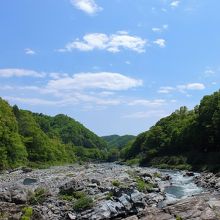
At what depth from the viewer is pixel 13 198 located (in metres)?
45.8

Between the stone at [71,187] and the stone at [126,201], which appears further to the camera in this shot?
the stone at [71,187]

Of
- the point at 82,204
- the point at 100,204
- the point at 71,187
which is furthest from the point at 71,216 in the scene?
the point at 71,187

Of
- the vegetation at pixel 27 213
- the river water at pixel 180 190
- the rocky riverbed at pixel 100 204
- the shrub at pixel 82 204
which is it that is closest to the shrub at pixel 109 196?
the rocky riverbed at pixel 100 204

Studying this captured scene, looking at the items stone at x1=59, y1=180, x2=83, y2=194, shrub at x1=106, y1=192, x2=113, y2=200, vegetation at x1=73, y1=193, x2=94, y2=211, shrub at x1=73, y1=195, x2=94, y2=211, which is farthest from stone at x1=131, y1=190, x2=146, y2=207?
stone at x1=59, y1=180, x2=83, y2=194

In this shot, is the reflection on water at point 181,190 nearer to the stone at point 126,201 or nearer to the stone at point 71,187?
the stone at point 126,201

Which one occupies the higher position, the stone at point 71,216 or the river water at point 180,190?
the river water at point 180,190

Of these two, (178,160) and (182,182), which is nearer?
(182,182)

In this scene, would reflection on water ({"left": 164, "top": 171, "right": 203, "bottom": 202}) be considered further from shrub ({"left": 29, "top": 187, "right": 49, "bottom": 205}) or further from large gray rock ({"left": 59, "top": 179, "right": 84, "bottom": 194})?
shrub ({"left": 29, "top": 187, "right": 49, "bottom": 205})

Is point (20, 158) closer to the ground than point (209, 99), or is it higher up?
closer to the ground

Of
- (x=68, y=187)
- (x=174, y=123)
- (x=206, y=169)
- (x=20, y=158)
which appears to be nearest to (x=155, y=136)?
(x=174, y=123)

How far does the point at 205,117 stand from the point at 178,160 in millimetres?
13615

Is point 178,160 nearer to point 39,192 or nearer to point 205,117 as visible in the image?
point 205,117

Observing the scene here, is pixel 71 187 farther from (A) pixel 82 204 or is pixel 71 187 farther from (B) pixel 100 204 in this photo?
(B) pixel 100 204

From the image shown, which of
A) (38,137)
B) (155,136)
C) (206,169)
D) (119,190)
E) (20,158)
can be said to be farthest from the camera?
(155,136)
